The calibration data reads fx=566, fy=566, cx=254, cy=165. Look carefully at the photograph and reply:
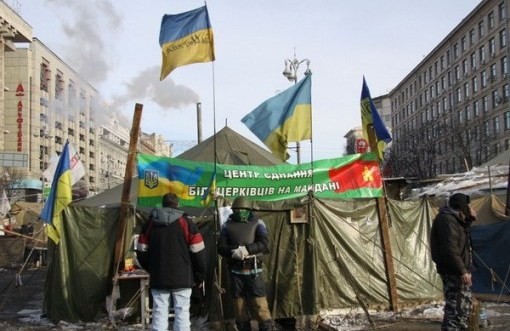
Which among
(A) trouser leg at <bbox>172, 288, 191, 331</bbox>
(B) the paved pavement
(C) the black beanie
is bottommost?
(B) the paved pavement

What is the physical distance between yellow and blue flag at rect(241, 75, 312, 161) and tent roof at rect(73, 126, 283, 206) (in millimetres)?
2653

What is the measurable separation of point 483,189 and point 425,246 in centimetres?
653

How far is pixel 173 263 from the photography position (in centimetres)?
593

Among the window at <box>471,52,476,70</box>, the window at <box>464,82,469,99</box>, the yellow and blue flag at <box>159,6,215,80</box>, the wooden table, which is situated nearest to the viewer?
the wooden table

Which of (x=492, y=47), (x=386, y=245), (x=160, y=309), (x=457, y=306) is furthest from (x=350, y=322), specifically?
(x=492, y=47)

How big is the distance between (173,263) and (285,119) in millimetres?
4089

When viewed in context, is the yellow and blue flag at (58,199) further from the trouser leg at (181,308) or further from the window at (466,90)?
the window at (466,90)

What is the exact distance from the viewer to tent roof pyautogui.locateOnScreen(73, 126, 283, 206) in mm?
12172

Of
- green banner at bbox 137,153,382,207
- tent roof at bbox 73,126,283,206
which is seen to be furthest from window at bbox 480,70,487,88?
green banner at bbox 137,153,382,207

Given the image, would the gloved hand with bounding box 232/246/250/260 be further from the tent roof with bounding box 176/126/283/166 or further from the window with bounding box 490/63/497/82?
the window with bounding box 490/63/497/82

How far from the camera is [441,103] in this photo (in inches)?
3403

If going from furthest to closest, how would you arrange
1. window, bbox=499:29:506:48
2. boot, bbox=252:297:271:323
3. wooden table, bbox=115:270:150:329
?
1. window, bbox=499:29:506:48
2. wooden table, bbox=115:270:150:329
3. boot, bbox=252:297:271:323

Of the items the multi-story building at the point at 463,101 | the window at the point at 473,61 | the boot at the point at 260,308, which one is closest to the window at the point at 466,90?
the multi-story building at the point at 463,101

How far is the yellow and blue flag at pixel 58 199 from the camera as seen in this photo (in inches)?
352
